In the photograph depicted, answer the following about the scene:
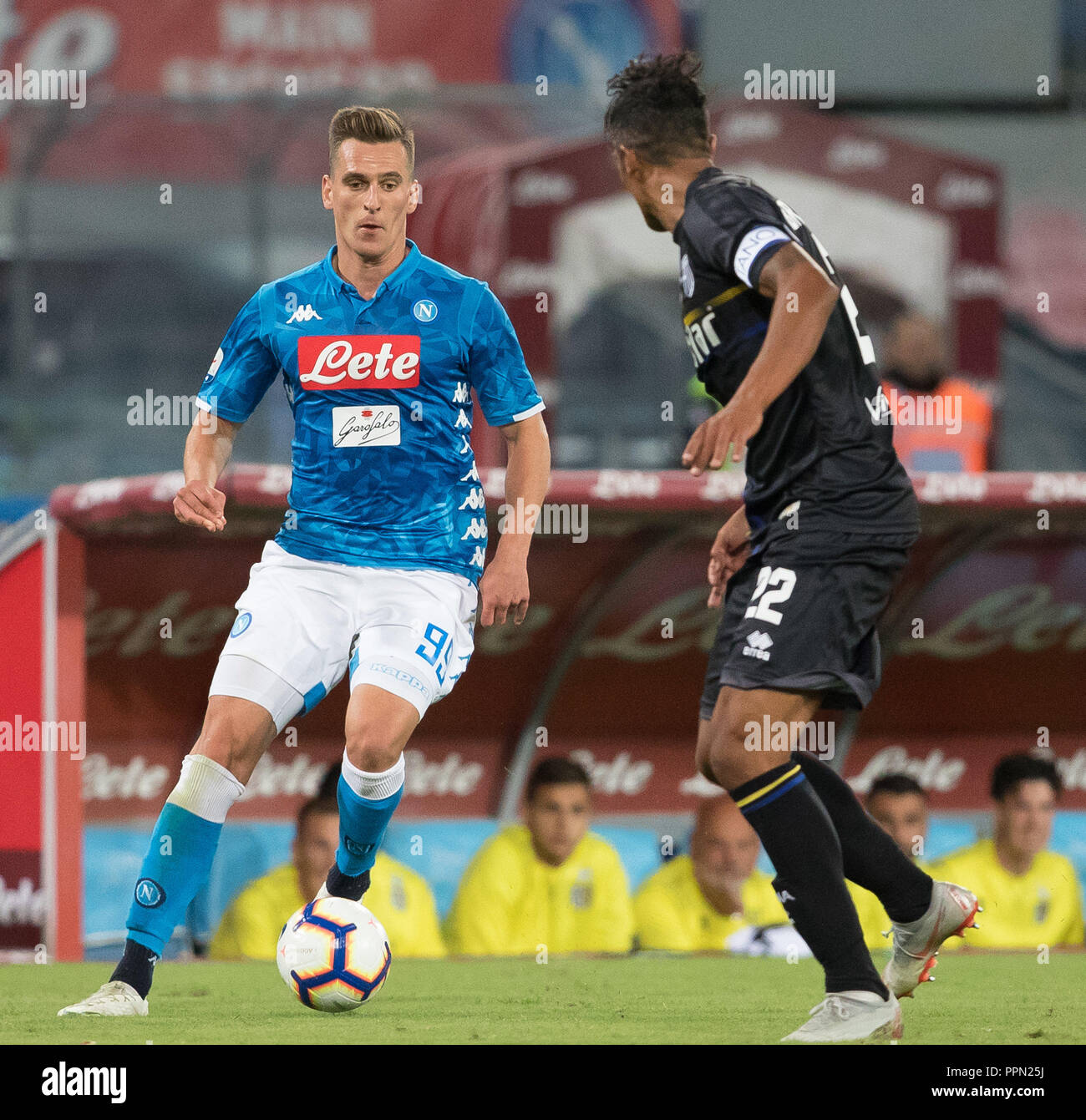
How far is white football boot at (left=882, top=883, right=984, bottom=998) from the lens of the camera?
180 inches

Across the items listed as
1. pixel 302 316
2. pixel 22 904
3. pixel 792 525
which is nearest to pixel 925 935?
pixel 792 525

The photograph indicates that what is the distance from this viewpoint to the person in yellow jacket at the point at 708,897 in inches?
287

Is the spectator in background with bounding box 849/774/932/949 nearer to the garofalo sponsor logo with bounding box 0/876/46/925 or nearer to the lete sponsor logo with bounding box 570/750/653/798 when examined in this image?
the lete sponsor logo with bounding box 570/750/653/798

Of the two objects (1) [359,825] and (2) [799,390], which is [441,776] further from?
(2) [799,390]

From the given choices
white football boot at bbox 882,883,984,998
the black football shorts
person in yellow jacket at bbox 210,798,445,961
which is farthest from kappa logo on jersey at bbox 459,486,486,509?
person in yellow jacket at bbox 210,798,445,961

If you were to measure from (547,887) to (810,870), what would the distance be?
3.39 meters

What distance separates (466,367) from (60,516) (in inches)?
98.7

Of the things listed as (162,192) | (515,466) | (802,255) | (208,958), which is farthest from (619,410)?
(802,255)

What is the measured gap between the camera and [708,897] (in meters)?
7.36

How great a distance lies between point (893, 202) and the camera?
11875 mm

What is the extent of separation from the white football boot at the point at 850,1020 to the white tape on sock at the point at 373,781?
129 centimetres

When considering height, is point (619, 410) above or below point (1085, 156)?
below

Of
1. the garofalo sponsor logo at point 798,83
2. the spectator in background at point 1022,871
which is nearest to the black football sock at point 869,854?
the spectator in background at point 1022,871

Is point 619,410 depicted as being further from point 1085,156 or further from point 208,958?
point 1085,156
